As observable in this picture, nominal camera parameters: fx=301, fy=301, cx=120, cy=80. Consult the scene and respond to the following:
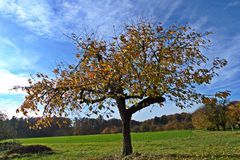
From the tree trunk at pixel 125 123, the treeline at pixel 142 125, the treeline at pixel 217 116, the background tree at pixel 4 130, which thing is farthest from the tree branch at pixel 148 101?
the treeline at pixel 217 116

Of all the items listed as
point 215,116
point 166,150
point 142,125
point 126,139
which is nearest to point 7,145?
point 166,150

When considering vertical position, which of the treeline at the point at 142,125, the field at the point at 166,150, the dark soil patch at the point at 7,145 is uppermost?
the treeline at the point at 142,125

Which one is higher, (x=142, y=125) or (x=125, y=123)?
(x=142, y=125)

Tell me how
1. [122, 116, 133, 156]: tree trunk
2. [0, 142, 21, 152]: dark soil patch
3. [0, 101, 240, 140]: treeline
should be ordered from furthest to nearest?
[0, 142, 21, 152]: dark soil patch, [0, 101, 240, 140]: treeline, [122, 116, 133, 156]: tree trunk

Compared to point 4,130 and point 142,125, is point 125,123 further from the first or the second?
point 142,125

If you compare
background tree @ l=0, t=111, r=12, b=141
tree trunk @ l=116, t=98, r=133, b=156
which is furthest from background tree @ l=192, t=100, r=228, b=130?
tree trunk @ l=116, t=98, r=133, b=156

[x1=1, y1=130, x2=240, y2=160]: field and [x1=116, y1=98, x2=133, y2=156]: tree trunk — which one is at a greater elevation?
[x1=116, y1=98, x2=133, y2=156]: tree trunk

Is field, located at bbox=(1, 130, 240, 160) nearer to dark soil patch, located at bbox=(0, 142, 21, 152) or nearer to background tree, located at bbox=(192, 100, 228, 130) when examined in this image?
dark soil patch, located at bbox=(0, 142, 21, 152)

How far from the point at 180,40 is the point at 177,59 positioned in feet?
5.16

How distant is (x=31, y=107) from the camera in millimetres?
17953

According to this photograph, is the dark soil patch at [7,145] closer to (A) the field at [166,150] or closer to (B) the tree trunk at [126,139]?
(A) the field at [166,150]

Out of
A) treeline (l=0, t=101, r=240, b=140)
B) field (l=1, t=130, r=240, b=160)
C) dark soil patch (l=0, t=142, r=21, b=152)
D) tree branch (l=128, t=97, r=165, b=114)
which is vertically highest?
treeline (l=0, t=101, r=240, b=140)

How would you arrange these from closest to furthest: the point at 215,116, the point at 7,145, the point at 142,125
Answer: the point at 7,145
the point at 215,116
the point at 142,125

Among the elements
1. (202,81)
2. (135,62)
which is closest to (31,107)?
(135,62)
